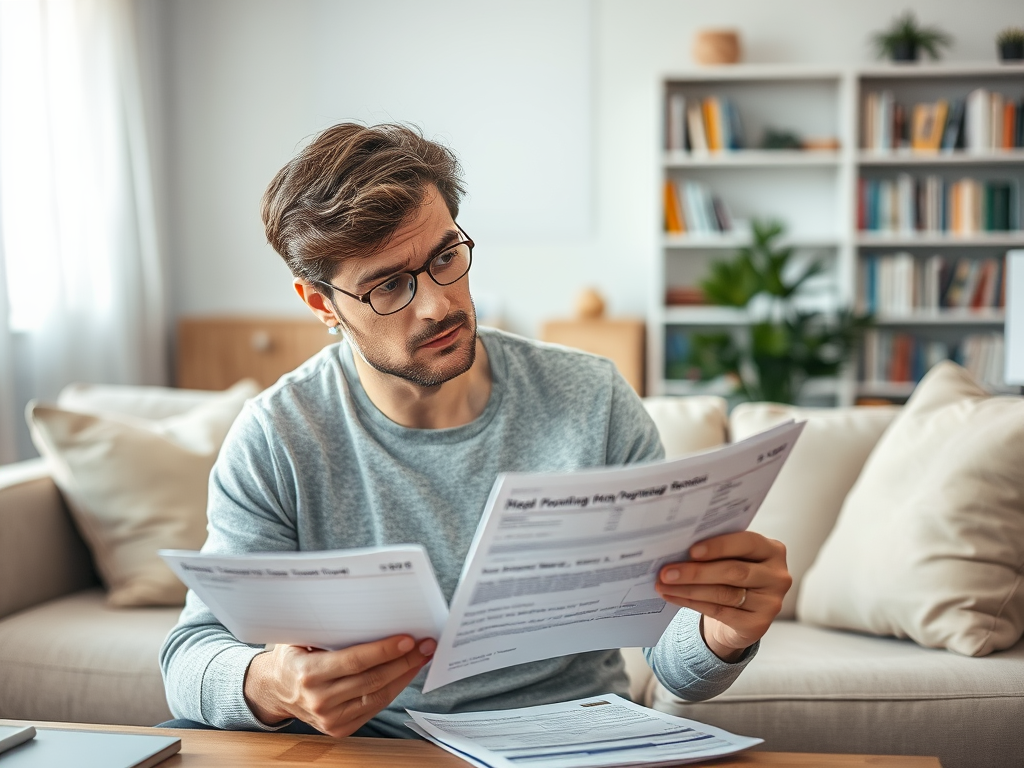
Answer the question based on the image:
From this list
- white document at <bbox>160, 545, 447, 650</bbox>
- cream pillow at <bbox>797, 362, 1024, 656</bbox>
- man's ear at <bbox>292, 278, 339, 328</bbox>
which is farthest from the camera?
cream pillow at <bbox>797, 362, 1024, 656</bbox>

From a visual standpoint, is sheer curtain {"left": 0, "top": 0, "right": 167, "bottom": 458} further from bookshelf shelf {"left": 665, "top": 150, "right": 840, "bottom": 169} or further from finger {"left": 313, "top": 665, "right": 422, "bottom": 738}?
finger {"left": 313, "top": 665, "right": 422, "bottom": 738}

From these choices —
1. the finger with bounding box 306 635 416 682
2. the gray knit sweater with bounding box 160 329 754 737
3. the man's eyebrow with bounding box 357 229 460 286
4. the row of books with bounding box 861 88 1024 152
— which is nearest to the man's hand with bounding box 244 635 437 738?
the finger with bounding box 306 635 416 682

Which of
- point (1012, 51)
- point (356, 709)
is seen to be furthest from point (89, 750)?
point (1012, 51)

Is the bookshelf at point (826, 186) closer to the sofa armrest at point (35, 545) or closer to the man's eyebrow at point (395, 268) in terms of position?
the sofa armrest at point (35, 545)

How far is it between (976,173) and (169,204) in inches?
138

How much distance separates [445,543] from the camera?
3.76 feet

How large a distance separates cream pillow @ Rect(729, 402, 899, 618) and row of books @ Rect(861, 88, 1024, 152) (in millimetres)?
2370

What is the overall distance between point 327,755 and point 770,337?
3.07 meters

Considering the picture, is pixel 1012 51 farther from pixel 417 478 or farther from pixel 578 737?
pixel 578 737

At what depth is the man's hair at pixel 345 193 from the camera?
109 centimetres

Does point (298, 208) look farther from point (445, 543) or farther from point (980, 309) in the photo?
point (980, 309)

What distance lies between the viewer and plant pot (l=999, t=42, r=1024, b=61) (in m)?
3.92

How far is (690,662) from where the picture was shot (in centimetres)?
106

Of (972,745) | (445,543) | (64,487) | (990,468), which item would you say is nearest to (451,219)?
(445,543)
